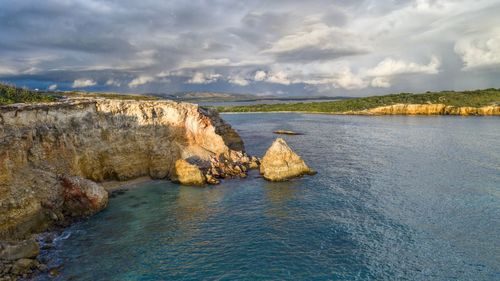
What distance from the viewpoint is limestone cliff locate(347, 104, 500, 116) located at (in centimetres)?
16325

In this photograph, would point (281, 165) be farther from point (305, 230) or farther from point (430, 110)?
point (430, 110)

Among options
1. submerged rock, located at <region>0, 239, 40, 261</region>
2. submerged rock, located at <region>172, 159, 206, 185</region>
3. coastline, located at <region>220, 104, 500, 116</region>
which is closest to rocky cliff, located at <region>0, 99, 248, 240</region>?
submerged rock, located at <region>172, 159, 206, 185</region>

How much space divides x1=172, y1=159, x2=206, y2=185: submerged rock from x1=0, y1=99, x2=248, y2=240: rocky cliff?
285cm

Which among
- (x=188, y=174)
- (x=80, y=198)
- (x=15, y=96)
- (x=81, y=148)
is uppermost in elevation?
(x=15, y=96)

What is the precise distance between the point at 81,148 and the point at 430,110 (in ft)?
578

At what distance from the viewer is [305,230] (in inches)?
1299

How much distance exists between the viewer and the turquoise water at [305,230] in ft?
86.0

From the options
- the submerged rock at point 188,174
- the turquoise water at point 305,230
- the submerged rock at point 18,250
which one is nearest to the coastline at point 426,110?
the turquoise water at point 305,230

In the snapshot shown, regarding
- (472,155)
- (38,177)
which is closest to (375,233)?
(38,177)

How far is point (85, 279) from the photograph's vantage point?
25.2m

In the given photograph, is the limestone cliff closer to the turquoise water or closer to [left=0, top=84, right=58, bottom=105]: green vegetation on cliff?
the turquoise water

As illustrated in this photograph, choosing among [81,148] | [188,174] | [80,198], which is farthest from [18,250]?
[188,174]

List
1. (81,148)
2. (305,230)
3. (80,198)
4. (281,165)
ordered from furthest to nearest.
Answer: (281,165)
(81,148)
(80,198)
(305,230)

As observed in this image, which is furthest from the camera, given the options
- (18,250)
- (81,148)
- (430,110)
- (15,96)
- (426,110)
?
(426,110)
